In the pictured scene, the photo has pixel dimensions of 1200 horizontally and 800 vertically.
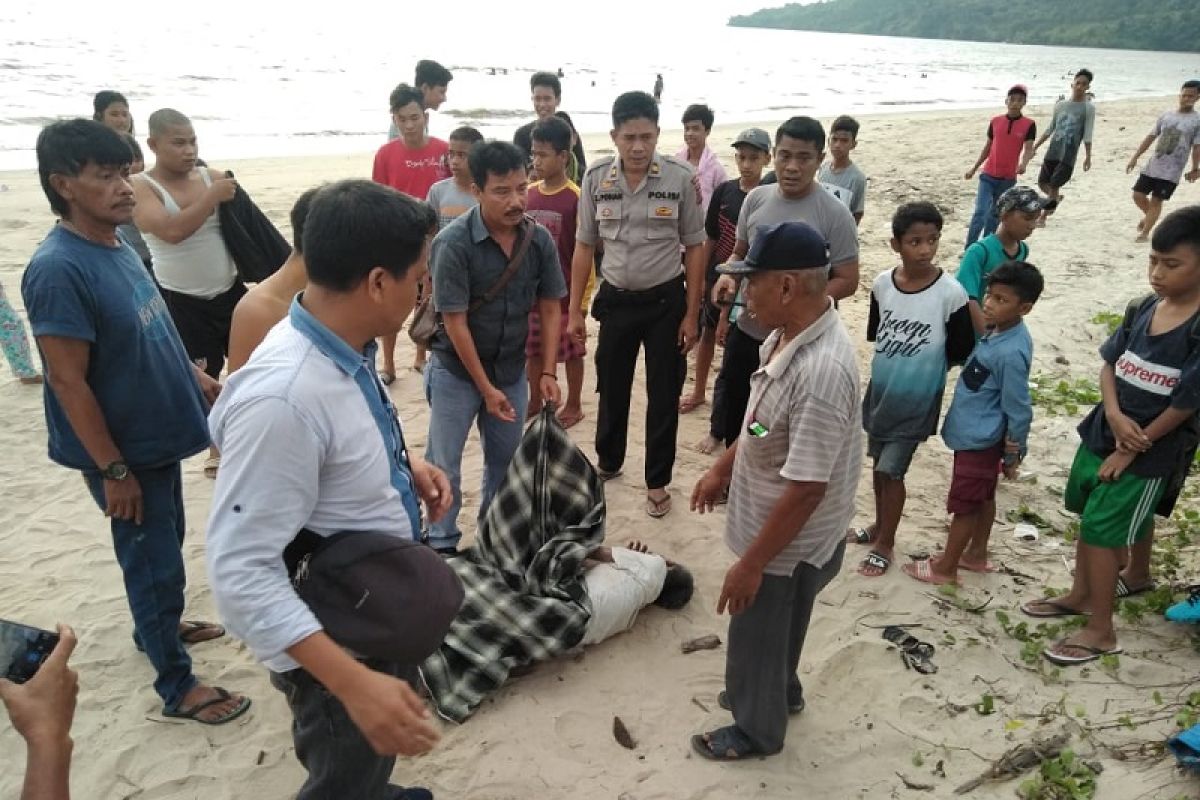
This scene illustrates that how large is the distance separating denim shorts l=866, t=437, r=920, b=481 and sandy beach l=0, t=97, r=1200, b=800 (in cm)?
Result: 57

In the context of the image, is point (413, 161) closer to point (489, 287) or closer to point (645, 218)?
point (645, 218)

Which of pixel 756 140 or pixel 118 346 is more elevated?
pixel 756 140

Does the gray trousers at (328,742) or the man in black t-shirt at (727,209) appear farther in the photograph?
the man in black t-shirt at (727,209)

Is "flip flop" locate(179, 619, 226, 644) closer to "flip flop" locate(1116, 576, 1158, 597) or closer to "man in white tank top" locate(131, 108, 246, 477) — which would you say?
"man in white tank top" locate(131, 108, 246, 477)

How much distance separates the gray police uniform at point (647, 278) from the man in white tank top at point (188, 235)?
2.03 metres

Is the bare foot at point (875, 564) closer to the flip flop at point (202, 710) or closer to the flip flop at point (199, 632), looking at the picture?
the flip flop at point (202, 710)

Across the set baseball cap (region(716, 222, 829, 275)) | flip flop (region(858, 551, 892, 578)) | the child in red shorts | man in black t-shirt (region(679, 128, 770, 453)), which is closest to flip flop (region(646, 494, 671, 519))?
man in black t-shirt (region(679, 128, 770, 453))

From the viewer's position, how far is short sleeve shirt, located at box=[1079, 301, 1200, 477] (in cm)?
287

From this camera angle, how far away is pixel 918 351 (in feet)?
11.6

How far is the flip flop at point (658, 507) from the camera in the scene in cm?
451

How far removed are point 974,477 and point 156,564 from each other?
3559 mm

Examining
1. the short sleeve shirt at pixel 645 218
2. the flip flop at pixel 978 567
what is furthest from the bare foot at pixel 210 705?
the flip flop at pixel 978 567

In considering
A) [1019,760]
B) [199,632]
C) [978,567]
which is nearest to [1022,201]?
[978,567]

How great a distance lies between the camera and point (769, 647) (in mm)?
2627
